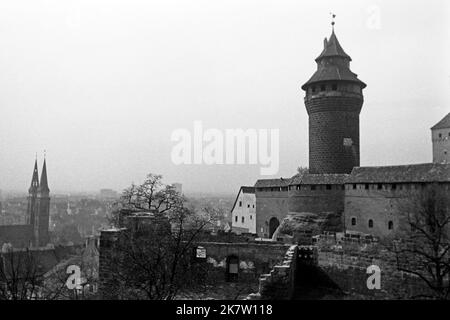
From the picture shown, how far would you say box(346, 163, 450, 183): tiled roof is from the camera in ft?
59.0

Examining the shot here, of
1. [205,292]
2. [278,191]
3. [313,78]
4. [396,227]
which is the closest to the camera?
[205,292]


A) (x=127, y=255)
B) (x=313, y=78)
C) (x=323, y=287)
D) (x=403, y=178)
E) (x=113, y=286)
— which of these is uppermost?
(x=313, y=78)

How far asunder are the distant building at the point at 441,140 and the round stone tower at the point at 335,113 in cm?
1533

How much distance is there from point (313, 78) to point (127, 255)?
742 inches

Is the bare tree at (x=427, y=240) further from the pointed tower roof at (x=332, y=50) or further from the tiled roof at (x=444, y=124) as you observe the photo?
the tiled roof at (x=444, y=124)

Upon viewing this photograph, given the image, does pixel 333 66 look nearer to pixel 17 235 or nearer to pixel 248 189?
pixel 248 189

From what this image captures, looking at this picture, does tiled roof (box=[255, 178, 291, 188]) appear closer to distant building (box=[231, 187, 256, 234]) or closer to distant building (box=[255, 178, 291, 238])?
distant building (box=[255, 178, 291, 238])

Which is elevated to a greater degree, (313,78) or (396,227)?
(313,78)

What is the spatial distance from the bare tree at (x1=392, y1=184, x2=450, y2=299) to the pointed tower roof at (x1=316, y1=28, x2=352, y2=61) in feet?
32.5

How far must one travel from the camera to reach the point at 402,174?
19266 millimetres

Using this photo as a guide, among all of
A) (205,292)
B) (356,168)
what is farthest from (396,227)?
(205,292)

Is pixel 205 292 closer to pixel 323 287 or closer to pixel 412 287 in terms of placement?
pixel 323 287

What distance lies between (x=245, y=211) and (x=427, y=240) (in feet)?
69.6
